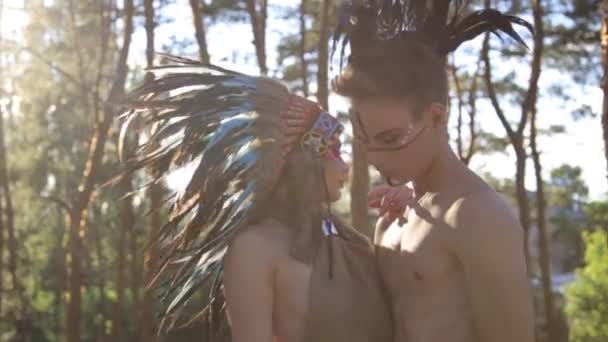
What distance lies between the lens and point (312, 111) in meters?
2.73

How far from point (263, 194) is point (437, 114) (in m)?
0.54

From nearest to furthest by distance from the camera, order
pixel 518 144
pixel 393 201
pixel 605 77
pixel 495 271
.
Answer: pixel 495 271
pixel 393 201
pixel 605 77
pixel 518 144

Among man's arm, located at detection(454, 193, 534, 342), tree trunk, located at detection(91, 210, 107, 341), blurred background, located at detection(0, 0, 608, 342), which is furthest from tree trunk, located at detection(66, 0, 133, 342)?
tree trunk, located at detection(91, 210, 107, 341)

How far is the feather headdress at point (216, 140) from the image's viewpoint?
105 inches

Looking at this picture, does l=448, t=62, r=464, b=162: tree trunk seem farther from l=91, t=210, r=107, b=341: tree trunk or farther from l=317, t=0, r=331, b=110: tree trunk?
l=91, t=210, r=107, b=341: tree trunk

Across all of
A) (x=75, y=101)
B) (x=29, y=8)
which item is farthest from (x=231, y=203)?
(x=75, y=101)

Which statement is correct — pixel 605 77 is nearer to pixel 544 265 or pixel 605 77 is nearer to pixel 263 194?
pixel 263 194

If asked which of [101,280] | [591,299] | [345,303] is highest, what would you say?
[345,303]

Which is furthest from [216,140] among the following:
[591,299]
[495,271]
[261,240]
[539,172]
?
[591,299]

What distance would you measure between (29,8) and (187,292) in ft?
52.3

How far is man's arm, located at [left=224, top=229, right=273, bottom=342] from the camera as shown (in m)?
2.43

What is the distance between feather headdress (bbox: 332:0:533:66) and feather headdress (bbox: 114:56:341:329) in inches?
11.7

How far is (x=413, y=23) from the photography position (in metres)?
2.53

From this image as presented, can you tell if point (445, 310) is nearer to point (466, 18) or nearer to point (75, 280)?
point (466, 18)
